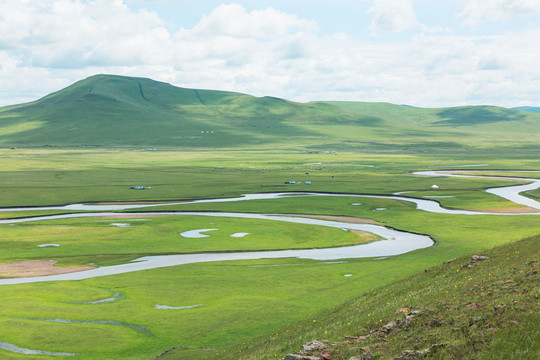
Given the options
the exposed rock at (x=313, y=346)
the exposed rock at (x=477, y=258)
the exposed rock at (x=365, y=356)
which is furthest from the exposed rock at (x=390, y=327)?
the exposed rock at (x=477, y=258)

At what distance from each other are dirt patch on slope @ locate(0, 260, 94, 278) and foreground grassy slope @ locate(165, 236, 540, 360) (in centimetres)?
3688

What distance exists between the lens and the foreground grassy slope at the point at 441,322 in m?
23.8

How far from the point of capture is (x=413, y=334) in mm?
26688

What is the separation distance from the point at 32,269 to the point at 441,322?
199ft

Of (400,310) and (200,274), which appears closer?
(400,310)

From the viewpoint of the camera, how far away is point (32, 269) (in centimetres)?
7362

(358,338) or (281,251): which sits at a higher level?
(358,338)

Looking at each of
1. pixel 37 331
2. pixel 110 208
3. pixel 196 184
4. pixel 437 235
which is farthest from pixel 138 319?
pixel 196 184

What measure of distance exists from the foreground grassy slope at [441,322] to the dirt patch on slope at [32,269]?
36.9m

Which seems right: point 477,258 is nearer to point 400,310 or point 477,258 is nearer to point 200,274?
point 400,310

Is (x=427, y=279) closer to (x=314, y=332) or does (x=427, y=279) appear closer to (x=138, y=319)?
(x=314, y=332)

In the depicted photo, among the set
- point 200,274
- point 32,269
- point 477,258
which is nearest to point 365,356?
point 477,258

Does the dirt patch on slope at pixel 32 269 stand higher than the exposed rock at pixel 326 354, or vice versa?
the exposed rock at pixel 326 354

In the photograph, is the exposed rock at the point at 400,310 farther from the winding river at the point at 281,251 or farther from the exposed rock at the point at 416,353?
the winding river at the point at 281,251
